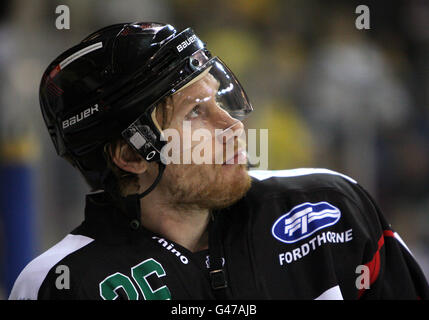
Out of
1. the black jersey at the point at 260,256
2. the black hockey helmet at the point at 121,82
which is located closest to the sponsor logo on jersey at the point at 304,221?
the black jersey at the point at 260,256

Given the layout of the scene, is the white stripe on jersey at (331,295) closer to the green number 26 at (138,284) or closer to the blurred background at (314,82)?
the green number 26 at (138,284)

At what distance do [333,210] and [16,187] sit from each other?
2.36 meters

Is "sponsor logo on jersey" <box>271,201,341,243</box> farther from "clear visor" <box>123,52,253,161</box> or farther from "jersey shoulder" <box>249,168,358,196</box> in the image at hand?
"clear visor" <box>123,52,253,161</box>

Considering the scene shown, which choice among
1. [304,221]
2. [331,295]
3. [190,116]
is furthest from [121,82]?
[331,295]

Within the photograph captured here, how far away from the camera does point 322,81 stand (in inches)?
184

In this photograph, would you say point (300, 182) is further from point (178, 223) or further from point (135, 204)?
point (135, 204)

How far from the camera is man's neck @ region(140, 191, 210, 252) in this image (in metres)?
1.60

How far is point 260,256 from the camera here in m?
1.54

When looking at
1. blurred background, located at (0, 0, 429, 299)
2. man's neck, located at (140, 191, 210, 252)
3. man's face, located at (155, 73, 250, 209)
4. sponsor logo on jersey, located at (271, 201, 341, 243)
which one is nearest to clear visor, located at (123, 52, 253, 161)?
man's face, located at (155, 73, 250, 209)

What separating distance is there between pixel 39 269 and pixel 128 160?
37 centimetres
